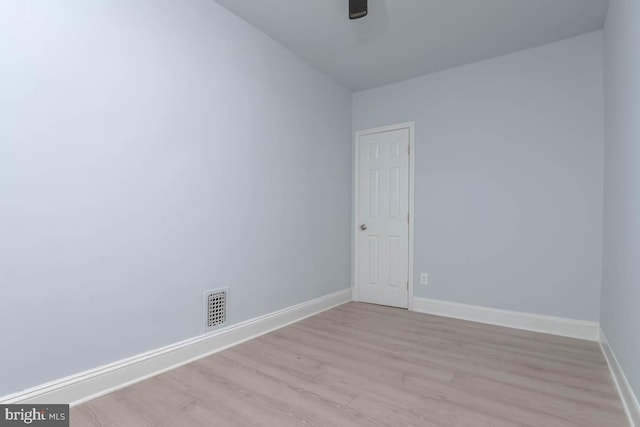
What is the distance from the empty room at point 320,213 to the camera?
5.39 ft

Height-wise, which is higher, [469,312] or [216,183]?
[216,183]

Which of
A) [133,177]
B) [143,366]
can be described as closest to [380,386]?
[143,366]

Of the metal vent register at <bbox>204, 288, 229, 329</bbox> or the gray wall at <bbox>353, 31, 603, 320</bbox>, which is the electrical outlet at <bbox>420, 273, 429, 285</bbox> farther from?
the metal vent register at <bbox>204, 288, 229, 329</bbox>

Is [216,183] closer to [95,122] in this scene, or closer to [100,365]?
[95,122]

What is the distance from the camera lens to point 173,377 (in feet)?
6.64

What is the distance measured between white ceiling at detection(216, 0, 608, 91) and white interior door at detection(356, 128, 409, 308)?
0.91 meters

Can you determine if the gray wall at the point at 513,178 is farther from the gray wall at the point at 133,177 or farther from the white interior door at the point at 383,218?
the gray wall at the point at 133,177

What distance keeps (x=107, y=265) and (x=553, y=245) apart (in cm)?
347

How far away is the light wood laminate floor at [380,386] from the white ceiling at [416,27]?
261 cm

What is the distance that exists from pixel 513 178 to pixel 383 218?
4.61ft

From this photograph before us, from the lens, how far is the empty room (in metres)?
1.64

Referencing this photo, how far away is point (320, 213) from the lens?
11.8ft

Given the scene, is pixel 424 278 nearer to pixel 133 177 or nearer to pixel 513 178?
pixel 513 178

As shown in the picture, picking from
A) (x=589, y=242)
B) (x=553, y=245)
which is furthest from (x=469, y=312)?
(x=589, y=242)
